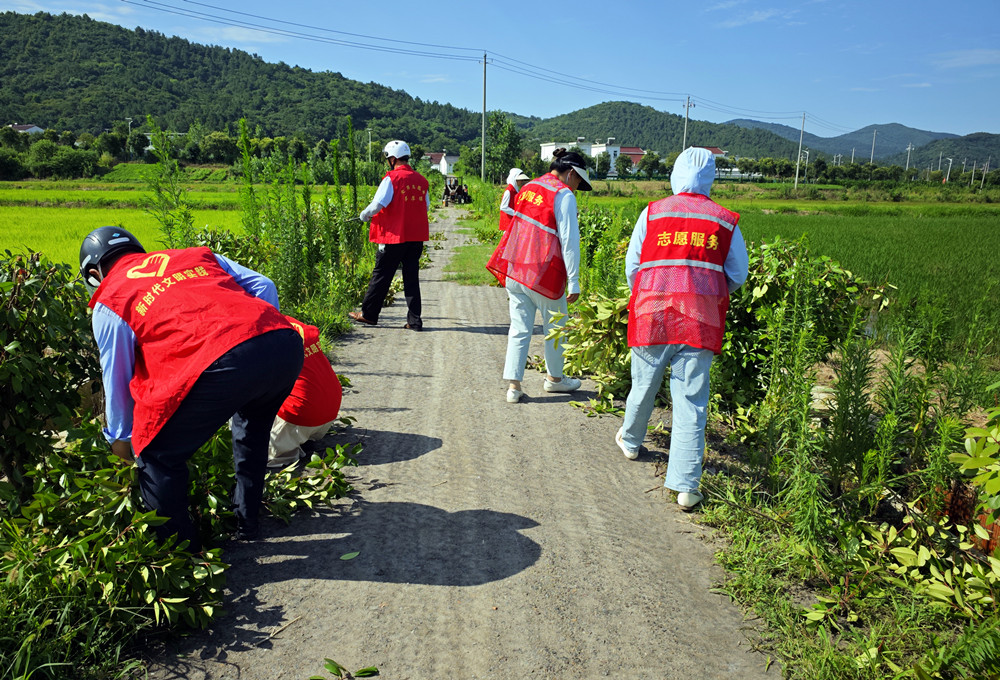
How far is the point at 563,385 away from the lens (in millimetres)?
5648

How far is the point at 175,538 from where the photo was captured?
2.65 m

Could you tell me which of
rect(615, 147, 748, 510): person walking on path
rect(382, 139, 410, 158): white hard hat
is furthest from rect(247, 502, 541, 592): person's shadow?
rect(382, 139, 410, 158): white hard hat

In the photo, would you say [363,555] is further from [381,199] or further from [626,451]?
[381,199]

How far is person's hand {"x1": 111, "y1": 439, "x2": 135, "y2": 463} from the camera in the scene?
8.80ft

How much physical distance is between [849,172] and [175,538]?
290ft

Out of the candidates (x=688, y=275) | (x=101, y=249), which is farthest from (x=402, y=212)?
(x=101, y=249)

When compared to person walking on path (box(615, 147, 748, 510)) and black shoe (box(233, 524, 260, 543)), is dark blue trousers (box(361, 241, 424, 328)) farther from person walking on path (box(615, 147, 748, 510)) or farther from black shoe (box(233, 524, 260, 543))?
black shoe (box(233, 524, 260, 543))

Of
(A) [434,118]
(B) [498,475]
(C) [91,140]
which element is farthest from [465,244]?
(A) [434,118]

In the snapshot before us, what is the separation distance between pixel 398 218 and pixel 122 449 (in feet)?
16.5

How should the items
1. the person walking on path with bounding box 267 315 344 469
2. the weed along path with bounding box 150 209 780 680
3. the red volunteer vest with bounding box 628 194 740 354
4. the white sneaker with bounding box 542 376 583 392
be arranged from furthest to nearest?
the white sneaker with bounding box 542 376 583 392 → the person walking on path with bounding box 267 315 344 469 → the red volunteer vest with bounding box 628 194 740 354 → the weed along path with bounding box 150 209 780 680

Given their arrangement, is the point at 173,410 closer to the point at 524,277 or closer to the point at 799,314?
the point at 524,277

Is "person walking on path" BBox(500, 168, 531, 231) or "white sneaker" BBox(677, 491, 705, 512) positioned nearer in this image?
"white sneaker" BBox(677, 491, 705, 512)

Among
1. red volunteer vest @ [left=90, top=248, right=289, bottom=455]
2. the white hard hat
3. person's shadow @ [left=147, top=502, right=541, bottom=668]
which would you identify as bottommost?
person's shadow @ [left=147, top=502, right=541, bottom=668]

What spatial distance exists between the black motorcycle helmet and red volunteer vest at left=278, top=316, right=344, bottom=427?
117cm
